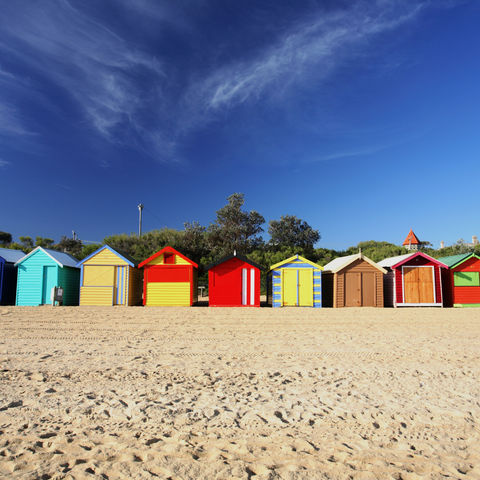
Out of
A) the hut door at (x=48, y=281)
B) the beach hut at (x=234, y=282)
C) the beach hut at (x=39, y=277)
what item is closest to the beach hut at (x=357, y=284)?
the beach hut at (x=234, y=282)

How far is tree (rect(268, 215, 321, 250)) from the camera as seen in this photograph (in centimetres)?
4393

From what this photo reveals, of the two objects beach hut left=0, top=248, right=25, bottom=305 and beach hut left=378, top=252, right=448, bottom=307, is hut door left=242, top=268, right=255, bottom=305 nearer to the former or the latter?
beach hut left=378, top=252, right=448, bottom=307

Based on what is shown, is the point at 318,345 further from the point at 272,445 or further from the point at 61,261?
the point at 61,261

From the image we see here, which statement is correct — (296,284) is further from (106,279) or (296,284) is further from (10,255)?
(10,255)

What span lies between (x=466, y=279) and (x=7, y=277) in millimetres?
26846

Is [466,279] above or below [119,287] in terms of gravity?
above

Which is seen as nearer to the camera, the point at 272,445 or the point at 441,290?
the point at 272,445

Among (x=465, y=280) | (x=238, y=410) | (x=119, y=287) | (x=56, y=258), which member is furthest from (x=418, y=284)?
(x=56, y=258)

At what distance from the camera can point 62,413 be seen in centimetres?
394

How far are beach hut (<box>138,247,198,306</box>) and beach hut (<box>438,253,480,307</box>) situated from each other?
14.9m

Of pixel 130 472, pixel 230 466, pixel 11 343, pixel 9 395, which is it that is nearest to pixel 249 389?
pixel 230 466

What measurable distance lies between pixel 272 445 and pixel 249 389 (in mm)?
1576

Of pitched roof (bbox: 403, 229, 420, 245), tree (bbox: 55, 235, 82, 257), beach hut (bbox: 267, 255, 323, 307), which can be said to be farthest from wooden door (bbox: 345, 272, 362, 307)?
tree (bbox: 55, 235, 82, 257)

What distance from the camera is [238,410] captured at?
4.12 m
